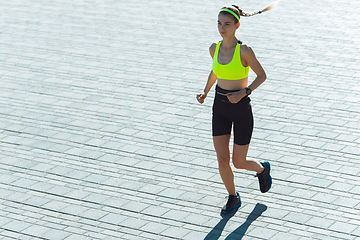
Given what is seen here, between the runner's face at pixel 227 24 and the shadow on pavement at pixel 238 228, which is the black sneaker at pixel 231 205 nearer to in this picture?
the shadow on pavement at pixel 238 228

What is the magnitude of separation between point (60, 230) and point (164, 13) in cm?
1036

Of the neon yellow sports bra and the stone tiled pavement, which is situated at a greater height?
the neon yellow sports bra

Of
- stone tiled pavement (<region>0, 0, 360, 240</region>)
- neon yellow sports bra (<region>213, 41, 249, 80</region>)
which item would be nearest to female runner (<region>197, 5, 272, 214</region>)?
neon yellow sports bra (<region>213, 41, 249, 80</region>)

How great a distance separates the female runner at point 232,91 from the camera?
5.75 metres

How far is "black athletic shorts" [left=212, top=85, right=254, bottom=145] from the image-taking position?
5934mm

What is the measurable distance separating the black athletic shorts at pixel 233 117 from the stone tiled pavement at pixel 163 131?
0.90 meters

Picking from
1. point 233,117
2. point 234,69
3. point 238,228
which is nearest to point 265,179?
point 238,228

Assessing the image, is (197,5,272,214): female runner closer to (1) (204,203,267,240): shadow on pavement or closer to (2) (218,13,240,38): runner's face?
(2) (218,13,240,38): runner's face

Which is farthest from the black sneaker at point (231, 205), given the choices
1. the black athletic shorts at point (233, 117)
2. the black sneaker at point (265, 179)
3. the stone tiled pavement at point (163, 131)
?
the black athletic shorts at point (233, 117)

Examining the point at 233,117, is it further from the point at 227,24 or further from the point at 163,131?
the point at 163,131

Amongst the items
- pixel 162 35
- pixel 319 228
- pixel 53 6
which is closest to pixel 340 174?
pixel 319 228

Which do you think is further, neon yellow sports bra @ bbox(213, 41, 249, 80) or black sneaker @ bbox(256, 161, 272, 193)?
black sneaker @ bbox(256, 161, 272, 193)

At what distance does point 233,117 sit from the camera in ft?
19.6

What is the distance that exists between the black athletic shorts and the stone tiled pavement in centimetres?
90
